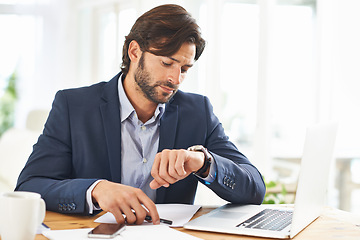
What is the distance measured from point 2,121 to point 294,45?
349cm

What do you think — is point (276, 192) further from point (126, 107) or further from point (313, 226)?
point (313, 226)

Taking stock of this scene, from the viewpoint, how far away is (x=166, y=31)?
1646 mm

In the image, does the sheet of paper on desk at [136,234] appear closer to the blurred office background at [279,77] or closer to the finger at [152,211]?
the finger at [152,211]

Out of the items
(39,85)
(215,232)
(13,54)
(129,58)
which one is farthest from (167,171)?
(13,54)

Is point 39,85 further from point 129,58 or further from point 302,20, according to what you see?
point 129,58

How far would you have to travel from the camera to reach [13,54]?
4734 millimetres

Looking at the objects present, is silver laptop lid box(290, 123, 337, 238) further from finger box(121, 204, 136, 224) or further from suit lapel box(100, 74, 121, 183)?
suit lapel box(100, 74, 121, 183)

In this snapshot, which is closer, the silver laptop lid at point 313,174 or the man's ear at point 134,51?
the silver laptop lid at point 313,174

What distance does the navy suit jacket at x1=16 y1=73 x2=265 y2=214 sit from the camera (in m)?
1.44

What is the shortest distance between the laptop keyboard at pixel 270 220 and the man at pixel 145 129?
16cm

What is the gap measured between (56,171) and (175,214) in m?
0.47

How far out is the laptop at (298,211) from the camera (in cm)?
108

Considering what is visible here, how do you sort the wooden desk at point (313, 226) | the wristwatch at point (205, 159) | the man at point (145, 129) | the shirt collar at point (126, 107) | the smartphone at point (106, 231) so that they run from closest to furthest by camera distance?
the smartphone at point (106, 231) → the wooden desk at point (313, 226) → the wristwatch at point (205, 159) → the man at point (145, 129) → the shirt collar at point (126, 107)

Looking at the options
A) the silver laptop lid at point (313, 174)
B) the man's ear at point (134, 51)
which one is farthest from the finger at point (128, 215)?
the man's ear at point (134, 51)
